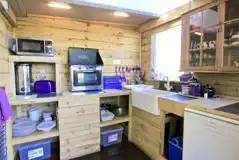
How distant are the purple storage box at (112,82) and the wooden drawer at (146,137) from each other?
2.10ft

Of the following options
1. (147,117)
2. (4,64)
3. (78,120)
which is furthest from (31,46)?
(147,117)

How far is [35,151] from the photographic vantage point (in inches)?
79.1

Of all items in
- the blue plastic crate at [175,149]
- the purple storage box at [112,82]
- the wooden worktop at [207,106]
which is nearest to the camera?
the wooden worktop at [207,106]

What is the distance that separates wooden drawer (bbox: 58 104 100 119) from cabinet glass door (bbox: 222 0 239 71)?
65.3 inches

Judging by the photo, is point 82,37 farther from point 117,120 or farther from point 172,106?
point 172,106

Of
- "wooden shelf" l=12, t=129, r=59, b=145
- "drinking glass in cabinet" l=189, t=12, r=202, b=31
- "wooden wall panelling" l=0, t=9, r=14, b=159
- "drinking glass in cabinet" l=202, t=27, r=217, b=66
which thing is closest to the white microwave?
"wooden wall panelling" l=0, t=9, r=14, b=159

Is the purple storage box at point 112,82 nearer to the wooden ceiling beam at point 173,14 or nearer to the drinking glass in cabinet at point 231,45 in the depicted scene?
the wooden ceiling beam at point 173,14

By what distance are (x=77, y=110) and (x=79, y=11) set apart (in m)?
1.44

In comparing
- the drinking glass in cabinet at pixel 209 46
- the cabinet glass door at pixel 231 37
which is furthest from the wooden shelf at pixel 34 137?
the cabinet glass door at pixel 231 37

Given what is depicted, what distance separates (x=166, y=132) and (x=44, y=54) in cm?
201

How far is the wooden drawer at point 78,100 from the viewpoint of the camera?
1.97 meters

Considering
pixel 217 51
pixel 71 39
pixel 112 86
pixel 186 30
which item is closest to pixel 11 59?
pixel 71 39

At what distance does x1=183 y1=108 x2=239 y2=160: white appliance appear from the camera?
3.75 ft

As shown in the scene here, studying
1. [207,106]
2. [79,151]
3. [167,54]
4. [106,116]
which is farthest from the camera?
[167,54]
